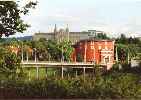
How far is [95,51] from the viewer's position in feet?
256

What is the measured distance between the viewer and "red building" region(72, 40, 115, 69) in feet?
251

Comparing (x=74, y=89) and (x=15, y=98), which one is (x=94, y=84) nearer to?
(x=74, y=89)

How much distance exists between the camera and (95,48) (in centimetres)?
7856

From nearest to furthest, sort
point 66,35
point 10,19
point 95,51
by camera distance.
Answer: point 10,19, point 95,51, point 66,35

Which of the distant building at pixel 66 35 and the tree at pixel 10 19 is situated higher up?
the tree at pixel 10 19

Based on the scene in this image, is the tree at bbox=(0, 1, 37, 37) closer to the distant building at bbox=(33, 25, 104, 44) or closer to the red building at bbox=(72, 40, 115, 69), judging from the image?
the red building at bbox=(72, 40, 115, 69)

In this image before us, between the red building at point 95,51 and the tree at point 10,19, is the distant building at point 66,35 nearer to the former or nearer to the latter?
the red building at point 95,51

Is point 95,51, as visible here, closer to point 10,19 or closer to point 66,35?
point 66,35

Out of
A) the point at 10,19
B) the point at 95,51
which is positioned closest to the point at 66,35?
the point at 95,51

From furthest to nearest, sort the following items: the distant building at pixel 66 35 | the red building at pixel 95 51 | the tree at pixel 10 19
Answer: the distant building at pixel 66 35 → the red building at pixel 95 51 → the tree at pixel 10 19

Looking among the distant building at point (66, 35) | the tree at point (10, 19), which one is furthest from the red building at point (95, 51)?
the tree at point (10, 19)

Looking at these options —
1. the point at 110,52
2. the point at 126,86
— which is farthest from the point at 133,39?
the point at 126,86

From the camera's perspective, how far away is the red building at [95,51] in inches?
3017

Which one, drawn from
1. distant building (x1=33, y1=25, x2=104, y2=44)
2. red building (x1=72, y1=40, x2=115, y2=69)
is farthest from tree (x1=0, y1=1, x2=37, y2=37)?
distant building (x1=33, y1=25, x2=104, y2=44)
